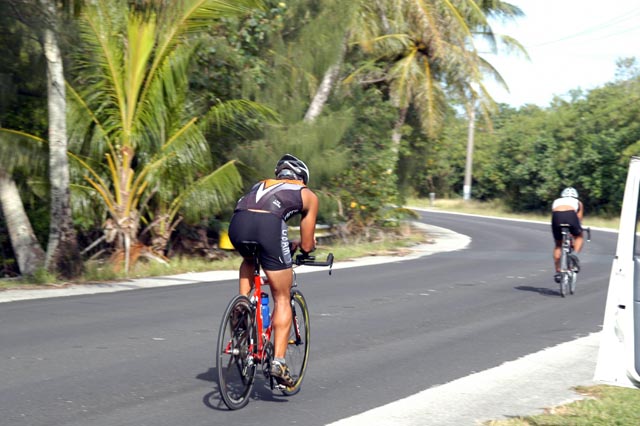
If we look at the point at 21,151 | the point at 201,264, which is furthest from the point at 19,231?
the point at 201,264

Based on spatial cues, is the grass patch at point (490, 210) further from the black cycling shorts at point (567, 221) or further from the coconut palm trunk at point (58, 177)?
the coconut palm trunk at point (58, 177)

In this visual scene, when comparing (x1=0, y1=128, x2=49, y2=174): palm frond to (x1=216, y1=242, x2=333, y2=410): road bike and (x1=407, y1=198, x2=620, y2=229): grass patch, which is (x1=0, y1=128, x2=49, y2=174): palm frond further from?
(x1=407, y1=198, x2=620, y2=229): grass patch

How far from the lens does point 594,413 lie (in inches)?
263

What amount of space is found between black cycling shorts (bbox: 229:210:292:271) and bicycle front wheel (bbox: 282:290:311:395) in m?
0.54

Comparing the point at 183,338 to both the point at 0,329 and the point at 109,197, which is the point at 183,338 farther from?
the point at 109,197

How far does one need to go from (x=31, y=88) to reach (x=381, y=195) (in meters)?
11.8

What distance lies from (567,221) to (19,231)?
901cm

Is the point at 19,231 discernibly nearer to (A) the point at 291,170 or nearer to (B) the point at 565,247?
(B) the point at 565,247

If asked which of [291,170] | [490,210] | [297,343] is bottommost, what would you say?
[490,210]

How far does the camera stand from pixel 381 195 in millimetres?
25797

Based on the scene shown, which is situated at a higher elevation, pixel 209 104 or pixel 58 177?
pixel 209 104

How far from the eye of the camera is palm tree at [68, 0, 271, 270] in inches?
626

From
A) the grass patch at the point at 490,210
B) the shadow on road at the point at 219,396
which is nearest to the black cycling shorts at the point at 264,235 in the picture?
the shadow on road at the point at 219,396

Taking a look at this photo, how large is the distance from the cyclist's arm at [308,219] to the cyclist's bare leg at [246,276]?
1.40 feet
